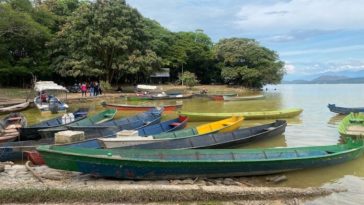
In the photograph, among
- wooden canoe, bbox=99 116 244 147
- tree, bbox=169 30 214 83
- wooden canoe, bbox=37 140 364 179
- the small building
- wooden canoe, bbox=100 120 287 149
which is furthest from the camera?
tree, bbox=169 30 214 83

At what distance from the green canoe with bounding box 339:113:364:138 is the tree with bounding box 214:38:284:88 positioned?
40964 mm

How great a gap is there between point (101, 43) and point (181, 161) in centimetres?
3294

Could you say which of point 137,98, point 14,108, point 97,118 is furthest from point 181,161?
point 137,98

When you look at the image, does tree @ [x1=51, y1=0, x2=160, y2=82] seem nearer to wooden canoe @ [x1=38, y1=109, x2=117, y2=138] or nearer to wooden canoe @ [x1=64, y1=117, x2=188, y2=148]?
wooden canoe @ [x1=38, y1=109, x2=117, y2=138]

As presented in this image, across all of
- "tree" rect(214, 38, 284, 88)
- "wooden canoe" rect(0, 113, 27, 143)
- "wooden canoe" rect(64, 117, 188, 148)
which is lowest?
"wooden canoe" rect(0, 113, 27, 143)

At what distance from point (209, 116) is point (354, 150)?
10.3 metres

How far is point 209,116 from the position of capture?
20.3 meters

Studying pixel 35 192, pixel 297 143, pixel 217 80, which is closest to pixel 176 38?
pixel 217 80

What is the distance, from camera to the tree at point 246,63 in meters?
57.4

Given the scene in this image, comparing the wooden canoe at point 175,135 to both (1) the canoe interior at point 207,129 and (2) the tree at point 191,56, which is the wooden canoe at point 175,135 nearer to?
(1) the canoe interior at point 207,129

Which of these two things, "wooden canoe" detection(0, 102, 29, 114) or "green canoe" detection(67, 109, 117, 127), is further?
"wooden canoe" detection(0, 102, 29, 114)

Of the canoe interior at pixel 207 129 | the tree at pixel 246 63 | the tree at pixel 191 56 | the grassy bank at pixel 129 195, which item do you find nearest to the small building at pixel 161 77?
the tree at pixel 191 56

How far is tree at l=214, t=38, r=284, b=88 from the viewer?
57375 mm

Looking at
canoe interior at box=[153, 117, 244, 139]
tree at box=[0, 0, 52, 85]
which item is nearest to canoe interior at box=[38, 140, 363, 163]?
canoe interior at box=[153, 117, 244, 139]
